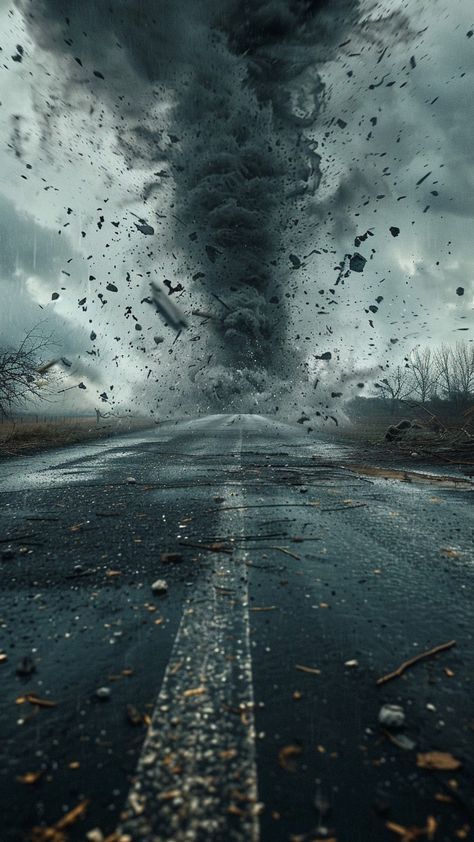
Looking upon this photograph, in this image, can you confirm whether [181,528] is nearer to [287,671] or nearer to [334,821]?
[287,671]

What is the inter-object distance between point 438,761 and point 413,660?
490 mm

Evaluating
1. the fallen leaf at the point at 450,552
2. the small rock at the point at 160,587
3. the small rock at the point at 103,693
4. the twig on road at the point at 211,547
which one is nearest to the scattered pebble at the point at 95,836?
the small rock at the point at 103,693

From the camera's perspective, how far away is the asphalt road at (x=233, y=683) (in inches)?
40.1

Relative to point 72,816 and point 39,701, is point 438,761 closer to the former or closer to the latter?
point 72,816

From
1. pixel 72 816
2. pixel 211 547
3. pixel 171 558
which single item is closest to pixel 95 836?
pixel 72 816

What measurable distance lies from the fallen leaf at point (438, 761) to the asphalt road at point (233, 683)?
0.02m

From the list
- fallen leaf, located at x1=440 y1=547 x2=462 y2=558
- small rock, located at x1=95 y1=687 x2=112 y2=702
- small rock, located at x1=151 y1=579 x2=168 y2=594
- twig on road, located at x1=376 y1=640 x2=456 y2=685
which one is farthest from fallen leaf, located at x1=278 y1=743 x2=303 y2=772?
fallen leaf, located at x1=440 y1=547 x2=462 y2=558

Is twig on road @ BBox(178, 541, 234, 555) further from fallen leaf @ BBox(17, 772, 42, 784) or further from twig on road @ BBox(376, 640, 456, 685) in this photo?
fallen leaf @ BBox(17, 772, 42, 784)

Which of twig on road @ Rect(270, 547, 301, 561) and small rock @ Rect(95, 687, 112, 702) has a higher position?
twig on road @ Rect(270, 547, 301, 561)

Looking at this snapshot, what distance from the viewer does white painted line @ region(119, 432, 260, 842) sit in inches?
38.0

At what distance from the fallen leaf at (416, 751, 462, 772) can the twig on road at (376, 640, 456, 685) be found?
307mm

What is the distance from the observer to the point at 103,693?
1.42 meters

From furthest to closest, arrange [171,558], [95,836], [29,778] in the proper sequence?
[171,558], [29,778], [95,836]

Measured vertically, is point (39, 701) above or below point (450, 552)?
below
